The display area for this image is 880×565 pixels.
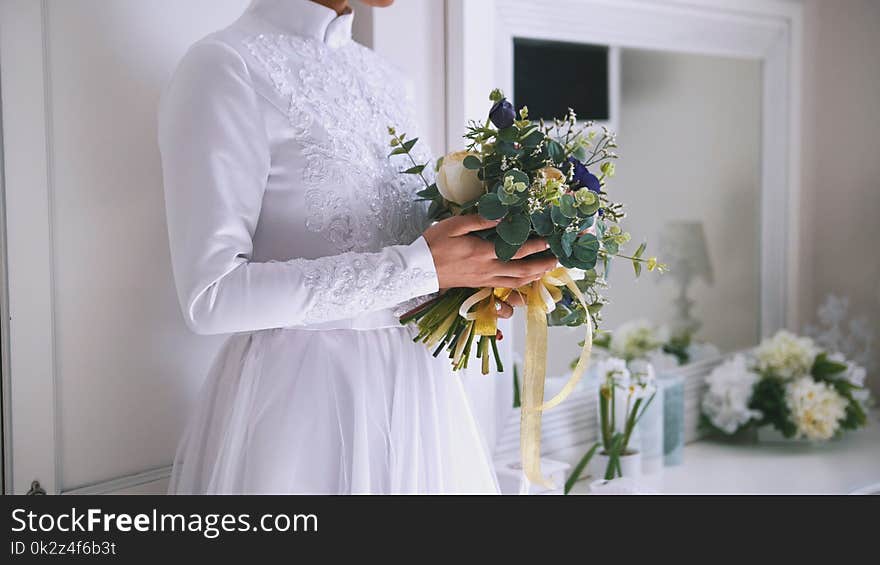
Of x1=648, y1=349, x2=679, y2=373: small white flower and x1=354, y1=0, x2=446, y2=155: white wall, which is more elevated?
x1=354, y1=0, x2=446, y2=155: white wall

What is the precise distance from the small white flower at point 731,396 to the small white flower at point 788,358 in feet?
0.14

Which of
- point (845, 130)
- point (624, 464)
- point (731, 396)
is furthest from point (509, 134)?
Answer: point (845, 130)

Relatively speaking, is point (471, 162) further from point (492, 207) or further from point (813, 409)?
point (813, 409)

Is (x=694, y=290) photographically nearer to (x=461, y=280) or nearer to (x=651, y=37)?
(x=651, y=37)

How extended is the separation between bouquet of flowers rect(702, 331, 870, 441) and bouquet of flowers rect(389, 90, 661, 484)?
111 cm

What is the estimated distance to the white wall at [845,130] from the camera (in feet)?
8.09

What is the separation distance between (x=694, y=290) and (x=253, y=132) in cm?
159

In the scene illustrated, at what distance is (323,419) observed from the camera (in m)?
1.10

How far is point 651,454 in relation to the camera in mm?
1950

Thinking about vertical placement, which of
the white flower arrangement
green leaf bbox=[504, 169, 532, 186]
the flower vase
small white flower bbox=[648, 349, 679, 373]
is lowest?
the flower vase

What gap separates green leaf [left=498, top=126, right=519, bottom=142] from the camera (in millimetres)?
1037

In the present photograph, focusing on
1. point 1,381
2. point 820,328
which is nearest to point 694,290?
point 820,328

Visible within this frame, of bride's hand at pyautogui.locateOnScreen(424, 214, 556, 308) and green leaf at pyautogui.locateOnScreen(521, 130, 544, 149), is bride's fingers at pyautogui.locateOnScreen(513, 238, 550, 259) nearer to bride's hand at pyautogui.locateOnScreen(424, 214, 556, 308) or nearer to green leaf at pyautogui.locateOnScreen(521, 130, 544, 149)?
bride's hand at pyautogui.locateOnScreen(424, 214, 556, 308)

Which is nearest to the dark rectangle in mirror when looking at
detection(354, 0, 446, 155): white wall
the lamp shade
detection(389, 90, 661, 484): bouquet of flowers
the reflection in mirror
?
the reflection in mirror
